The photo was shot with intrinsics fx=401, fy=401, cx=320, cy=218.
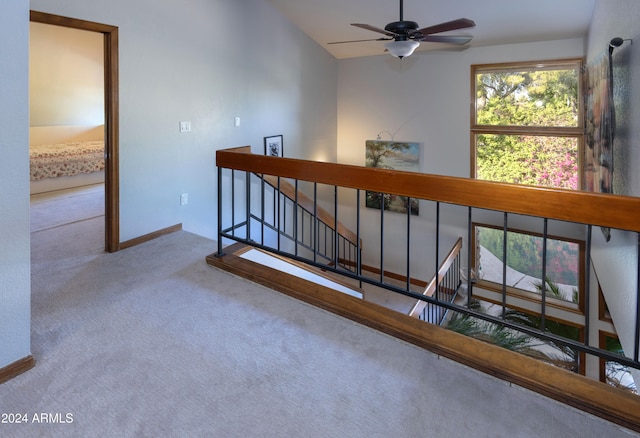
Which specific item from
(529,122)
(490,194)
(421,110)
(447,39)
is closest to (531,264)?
(529,122)

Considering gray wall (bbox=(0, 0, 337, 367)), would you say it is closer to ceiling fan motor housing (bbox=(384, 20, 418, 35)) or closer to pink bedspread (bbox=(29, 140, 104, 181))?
ceiling fan motor housing (bbox=(384, 20, 418, 35))

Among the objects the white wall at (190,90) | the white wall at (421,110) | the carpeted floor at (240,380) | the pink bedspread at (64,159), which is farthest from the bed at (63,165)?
the white wall at (421,110)

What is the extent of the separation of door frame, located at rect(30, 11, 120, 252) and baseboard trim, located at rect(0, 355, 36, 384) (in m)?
1.80

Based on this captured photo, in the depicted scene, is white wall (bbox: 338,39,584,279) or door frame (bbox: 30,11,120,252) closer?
door frame (bbox: 30,11,120,252)

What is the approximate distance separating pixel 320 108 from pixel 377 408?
19.4 feet

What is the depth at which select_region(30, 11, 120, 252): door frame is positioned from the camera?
3.34 metres

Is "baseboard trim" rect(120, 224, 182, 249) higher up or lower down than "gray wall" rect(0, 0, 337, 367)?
lower down

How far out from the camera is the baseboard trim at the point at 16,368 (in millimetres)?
1678

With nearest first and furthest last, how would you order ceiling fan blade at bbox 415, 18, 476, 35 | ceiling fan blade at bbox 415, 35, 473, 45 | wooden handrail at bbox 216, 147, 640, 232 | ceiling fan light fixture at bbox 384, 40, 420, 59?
wooden handrail at bbox 216, 147, 640, 232, ceiling fan blade at bbox 415, 18, 476, 35, ceiling fan light fixture at bbox 384, 40, 420, 59, ceiling fan blade at bbox 415, 35, 473, 45

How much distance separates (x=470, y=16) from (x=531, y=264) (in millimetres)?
3614

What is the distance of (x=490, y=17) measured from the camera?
488 cm

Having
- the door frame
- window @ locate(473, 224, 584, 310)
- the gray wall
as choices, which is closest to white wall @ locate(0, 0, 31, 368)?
the gray wall

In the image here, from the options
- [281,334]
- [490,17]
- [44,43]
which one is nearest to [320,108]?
[490,17]

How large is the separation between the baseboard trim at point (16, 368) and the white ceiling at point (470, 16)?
4963 millimetres
